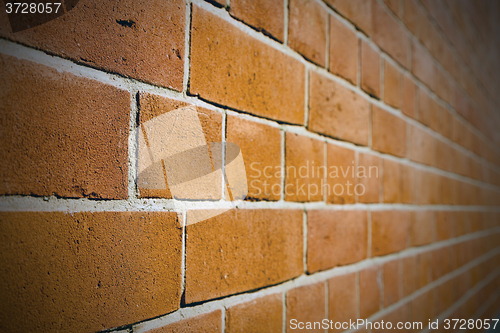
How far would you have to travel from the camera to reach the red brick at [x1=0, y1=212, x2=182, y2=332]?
0.29 meters

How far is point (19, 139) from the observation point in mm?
288

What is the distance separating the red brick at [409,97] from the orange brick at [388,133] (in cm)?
6

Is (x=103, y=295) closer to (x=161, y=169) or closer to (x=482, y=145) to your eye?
(x=161, y=169)

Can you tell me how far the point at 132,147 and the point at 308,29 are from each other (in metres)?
0.46

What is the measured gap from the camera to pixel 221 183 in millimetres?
463

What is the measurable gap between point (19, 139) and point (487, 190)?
2418 mm

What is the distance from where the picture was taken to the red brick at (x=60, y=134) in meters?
0.28

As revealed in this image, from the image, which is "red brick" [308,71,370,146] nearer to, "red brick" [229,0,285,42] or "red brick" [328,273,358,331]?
"red brick" [229,0,285,42]

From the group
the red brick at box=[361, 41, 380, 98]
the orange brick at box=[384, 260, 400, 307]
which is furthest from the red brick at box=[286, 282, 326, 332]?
the red brick at box=[361, 41, 380, 98]

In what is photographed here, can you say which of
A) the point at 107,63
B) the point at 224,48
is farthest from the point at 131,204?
the point at 224,48

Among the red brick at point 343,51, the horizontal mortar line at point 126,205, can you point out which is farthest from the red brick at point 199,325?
the red brick at point 343,51

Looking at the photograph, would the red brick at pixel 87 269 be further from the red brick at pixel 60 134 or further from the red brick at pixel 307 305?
the red brick at pixel 307 305

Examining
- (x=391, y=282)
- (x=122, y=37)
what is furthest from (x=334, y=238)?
(x=122, y=37)

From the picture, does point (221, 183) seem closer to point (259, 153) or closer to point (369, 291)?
point (259, 153)
